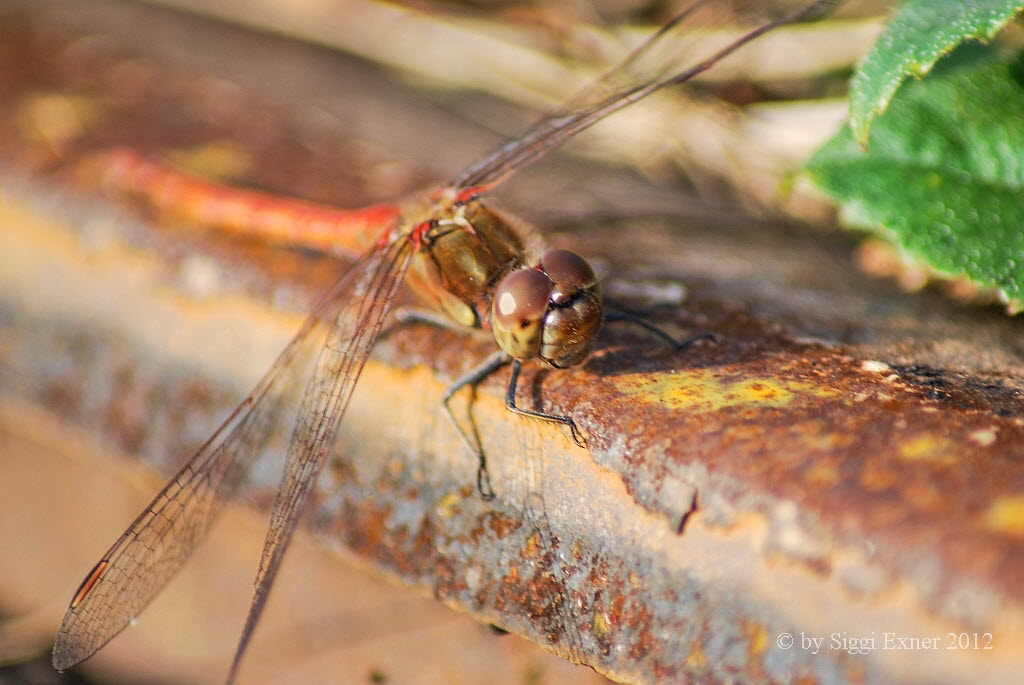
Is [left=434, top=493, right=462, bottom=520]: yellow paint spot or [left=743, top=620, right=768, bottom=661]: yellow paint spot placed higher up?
[left=434, top=493, right=462, bottom=520]: yellow paint spot

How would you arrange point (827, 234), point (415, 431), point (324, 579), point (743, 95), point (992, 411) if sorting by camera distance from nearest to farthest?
point (992, 411)
point (415, 431)
point (324, 579)
point (827, 234)
point (743, 95)

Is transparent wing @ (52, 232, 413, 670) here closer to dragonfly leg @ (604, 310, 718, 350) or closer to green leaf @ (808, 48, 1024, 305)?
dragonfly leg @ (604, 310, 718, 350)

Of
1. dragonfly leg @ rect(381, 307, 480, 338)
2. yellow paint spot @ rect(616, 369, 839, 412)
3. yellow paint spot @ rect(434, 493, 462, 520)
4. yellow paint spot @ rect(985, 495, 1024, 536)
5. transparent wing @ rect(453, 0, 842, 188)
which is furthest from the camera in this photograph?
transparent wing @ rect(453, 0, 842, 188)

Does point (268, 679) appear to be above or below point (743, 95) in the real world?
below

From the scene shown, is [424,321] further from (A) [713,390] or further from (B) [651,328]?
(A) [713,390]

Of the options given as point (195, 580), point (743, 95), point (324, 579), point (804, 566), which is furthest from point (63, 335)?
point (743, 95)

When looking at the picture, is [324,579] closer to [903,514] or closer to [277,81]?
[903,514]

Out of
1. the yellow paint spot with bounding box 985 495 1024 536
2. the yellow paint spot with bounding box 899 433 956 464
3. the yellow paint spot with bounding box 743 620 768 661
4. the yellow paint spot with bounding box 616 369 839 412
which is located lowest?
the yellow paint spot with bounding box 743 620 768 661

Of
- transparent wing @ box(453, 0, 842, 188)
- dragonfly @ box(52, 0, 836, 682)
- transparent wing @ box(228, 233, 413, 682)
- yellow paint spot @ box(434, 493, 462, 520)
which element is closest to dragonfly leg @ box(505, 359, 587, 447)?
dragonfly @ box(52, 0, 836, 682)
